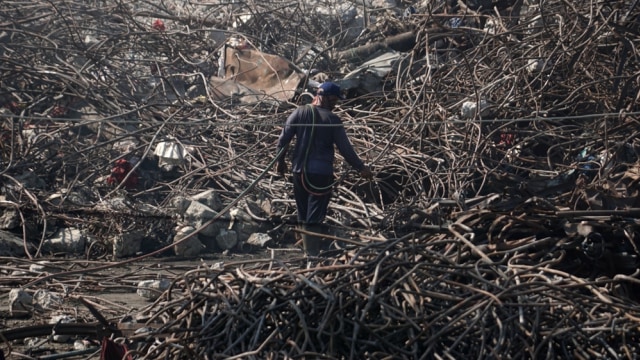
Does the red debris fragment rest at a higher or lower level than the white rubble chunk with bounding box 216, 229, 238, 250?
higher

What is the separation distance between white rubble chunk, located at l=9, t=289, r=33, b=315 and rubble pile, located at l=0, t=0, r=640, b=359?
21mm

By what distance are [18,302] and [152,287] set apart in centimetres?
98

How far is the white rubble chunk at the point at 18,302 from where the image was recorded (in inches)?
244

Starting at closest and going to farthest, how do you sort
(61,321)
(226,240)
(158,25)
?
1. (61,321)
2. (226,240)
3. (158,25)

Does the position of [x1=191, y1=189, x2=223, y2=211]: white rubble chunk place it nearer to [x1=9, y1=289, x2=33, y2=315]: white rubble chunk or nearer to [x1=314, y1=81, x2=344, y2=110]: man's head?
[x1=314, y1=81, x2=344, y2=110]: man's head

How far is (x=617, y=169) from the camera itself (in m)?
7.64

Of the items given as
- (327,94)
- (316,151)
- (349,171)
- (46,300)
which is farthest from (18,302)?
(349,171)

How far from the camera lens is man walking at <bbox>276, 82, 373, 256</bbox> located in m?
7.40

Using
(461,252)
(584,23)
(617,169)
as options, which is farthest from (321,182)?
(584,23)

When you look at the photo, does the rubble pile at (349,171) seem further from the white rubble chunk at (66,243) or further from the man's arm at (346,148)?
the man's arm at (346,148)

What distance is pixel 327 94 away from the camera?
746 centimetres

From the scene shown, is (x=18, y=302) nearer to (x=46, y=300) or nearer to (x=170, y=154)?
(x=46, y=300)

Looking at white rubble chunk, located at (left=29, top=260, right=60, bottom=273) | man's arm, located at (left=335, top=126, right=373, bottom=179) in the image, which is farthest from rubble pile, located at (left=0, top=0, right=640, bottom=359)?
man's arm, located at (left=335, top=126, right=373, bottom=179)

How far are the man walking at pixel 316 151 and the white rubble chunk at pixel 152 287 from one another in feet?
4.56
